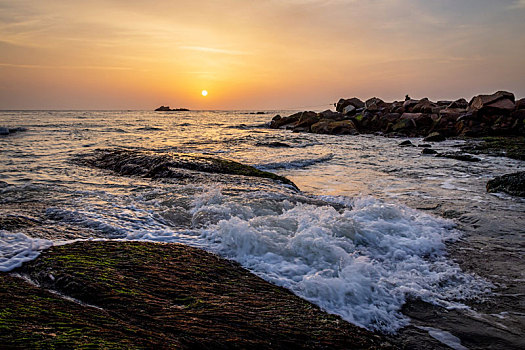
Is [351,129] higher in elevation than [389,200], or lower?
higher

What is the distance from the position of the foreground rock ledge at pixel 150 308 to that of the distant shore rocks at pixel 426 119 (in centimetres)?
2273

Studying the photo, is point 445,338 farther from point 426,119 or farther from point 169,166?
point 426,119

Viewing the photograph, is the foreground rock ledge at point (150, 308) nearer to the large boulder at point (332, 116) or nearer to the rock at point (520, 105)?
the rock at point (520, 105)

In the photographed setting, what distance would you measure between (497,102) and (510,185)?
18997 mm

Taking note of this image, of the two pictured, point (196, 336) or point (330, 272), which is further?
point (330, 272)

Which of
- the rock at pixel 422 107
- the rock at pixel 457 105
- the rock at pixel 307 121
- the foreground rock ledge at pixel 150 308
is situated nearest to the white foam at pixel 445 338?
the foreground rock ledge at pixel 150 308

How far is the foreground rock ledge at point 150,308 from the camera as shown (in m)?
1.86

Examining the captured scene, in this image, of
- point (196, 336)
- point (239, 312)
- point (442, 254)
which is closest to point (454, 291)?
point (442, 254)

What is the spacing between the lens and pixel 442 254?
13.8 ft

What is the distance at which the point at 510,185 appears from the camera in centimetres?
754

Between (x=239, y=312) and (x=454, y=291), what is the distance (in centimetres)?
225

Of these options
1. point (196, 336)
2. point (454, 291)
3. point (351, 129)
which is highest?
point (351, 129)

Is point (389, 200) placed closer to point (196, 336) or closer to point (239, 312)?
point (239, 312)

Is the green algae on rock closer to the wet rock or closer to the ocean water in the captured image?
the ocean water
